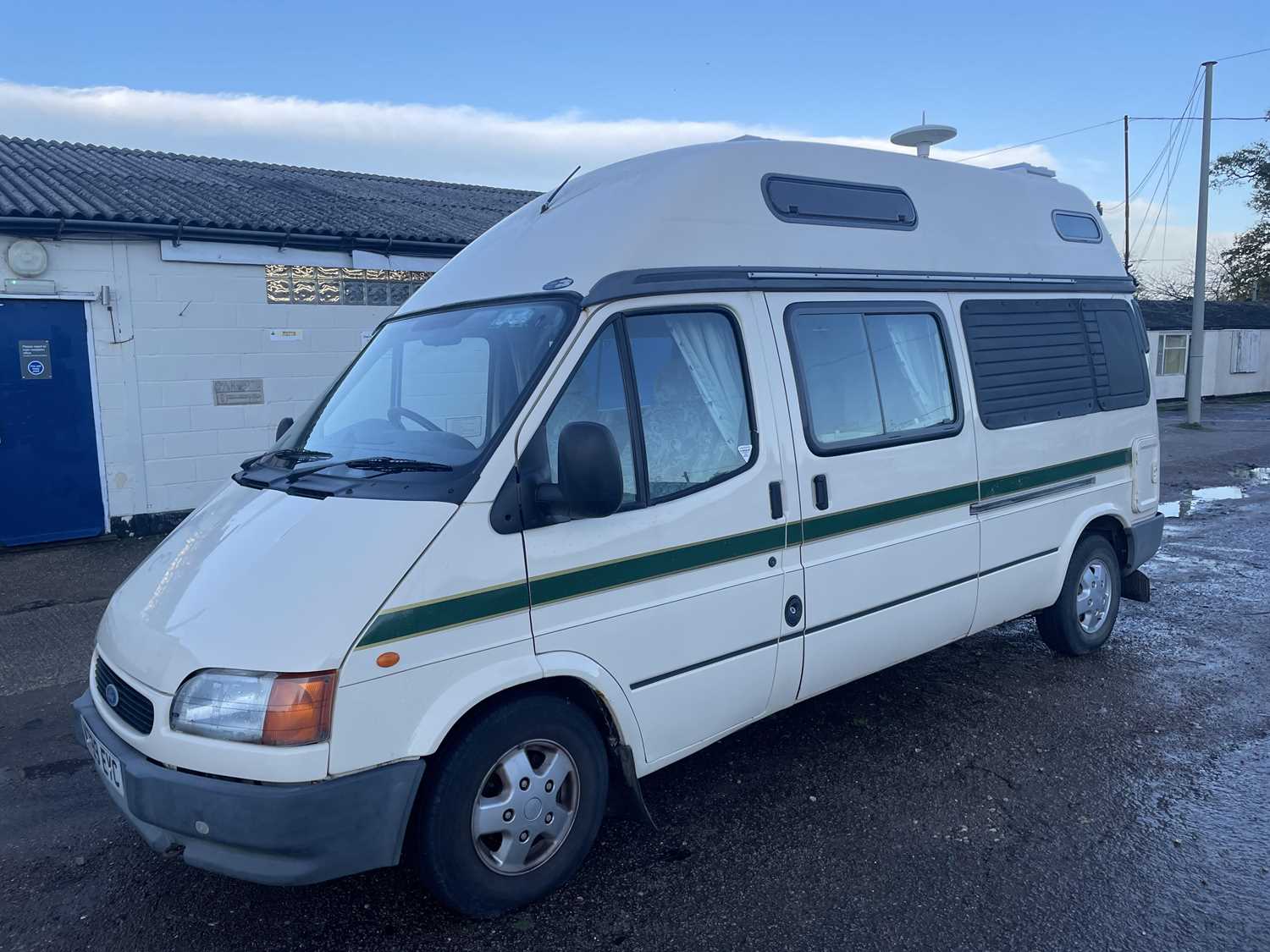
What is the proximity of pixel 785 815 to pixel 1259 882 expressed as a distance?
173 cm

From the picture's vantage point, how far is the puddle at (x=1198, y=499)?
1088cm

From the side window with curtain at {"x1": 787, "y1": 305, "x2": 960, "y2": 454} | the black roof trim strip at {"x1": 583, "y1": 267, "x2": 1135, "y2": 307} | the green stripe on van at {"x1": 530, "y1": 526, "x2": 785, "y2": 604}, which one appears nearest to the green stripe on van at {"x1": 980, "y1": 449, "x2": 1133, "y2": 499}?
the side window with curtain at {"x1": 787, "y1": 305, "x2": 960, "y2": 454}

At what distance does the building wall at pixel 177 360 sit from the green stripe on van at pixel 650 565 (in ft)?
22.6

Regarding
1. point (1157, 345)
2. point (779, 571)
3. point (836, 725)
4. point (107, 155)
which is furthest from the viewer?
point (1157, 345)

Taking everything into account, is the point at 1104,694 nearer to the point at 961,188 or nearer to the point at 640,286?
the point at 961,188

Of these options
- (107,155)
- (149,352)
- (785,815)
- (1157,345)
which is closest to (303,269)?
(149,352)

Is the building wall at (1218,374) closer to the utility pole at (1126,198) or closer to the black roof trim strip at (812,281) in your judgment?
the utility pole at (1126,198)

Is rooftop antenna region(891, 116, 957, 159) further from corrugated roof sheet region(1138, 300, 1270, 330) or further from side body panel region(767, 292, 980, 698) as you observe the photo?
corrugated roof sheet region(1138, 300, 1270, 330)

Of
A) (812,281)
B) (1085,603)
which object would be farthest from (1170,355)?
(812,281)

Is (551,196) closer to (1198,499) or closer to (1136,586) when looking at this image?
(1136,586)

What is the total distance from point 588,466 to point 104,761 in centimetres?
194

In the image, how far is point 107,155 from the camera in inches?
514

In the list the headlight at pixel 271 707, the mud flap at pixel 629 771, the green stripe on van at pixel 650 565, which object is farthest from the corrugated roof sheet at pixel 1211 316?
the headlight at pixel 271 707

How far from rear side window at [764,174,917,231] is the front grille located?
10.1 ft
